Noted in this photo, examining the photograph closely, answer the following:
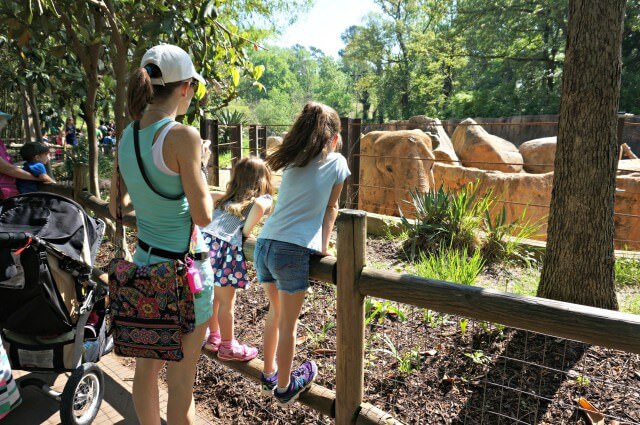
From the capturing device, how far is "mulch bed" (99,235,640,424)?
7.95 ft

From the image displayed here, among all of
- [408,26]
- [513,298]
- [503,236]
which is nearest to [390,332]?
[513,298]

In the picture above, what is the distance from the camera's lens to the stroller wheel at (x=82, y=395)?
2354mm

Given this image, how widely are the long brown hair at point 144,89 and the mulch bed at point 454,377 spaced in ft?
5.88

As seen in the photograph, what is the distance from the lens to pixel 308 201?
206 cm

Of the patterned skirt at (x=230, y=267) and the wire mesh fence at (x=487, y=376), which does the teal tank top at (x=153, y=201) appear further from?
the wire mesh fence at (x=487, y=376)

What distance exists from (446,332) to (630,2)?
80.1 ft

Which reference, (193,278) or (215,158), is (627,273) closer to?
(193,278)

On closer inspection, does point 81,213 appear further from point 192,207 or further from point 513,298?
point 513,298

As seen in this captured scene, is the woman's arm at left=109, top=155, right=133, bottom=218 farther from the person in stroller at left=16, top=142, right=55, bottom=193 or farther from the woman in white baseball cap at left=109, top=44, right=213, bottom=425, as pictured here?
the person in stroller at left=16, top=142, right=55, bottom=193

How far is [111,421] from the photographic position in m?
2.56

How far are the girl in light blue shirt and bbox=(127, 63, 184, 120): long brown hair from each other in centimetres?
56

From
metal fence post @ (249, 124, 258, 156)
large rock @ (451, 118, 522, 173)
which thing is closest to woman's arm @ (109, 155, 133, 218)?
metal fence post @ (249, 124, 258, 156)

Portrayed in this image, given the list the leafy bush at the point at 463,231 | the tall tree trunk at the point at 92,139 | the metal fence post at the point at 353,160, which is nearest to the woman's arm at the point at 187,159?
the leafy bush at the point at 463,231

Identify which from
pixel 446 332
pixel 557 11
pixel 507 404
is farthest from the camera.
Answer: pixel 557 11
